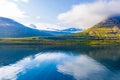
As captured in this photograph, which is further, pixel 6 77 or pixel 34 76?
pixel 34 76

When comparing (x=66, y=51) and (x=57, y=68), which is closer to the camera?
(x=57, y=68)

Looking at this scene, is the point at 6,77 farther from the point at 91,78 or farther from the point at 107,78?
the point at 107,78

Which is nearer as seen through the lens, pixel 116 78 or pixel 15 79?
pixel 15 79

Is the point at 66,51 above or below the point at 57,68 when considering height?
below

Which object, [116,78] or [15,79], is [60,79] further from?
[116,78]

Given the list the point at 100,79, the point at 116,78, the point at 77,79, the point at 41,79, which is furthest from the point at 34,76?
the point at 116,78

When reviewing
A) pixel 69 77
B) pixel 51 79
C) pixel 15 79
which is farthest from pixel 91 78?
pixel 15 79

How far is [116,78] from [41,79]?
22.4 meters

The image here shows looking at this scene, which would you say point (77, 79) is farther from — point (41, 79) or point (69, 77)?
point (41, 79)

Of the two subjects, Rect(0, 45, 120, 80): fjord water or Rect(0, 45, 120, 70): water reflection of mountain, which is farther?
Rect(0, 45, 120, 70): water reflection of mountain

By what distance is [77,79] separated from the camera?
60.3 metres

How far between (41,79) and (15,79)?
24.0ft

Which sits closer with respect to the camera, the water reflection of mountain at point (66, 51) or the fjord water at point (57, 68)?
the fjord water at point (57, 68)

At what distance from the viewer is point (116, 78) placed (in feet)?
211
